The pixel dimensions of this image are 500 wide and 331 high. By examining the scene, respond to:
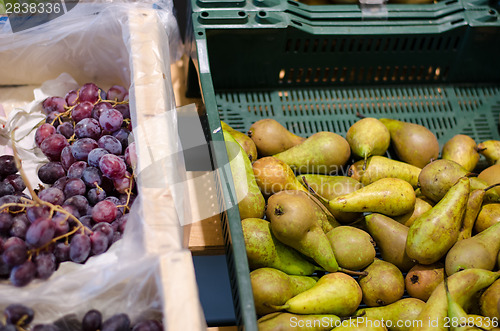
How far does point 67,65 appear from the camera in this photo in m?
1.26

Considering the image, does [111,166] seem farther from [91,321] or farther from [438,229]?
[438,229]

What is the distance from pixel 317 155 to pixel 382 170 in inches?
6.6

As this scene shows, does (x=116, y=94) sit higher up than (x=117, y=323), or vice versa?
(x=116, y=94)

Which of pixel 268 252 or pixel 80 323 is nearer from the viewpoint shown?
pixel 80 323

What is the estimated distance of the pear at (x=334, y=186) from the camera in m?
1.15

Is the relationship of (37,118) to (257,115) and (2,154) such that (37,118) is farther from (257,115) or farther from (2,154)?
(257,115)

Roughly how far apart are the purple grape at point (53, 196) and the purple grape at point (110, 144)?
14 centimetres

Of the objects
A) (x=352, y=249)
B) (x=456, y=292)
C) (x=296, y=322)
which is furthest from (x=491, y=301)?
(x=296, y=322)

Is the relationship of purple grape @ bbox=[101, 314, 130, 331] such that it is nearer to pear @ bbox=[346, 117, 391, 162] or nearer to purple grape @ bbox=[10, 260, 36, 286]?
purple grape @ bbox=[10, 260, 36, 286]

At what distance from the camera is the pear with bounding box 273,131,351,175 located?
124 centimetres

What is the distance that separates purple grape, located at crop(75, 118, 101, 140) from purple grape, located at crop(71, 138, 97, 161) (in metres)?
0.04

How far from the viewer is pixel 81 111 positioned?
111 cm

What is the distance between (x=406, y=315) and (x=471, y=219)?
0.95 feet

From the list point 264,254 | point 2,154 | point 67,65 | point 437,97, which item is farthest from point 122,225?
point 437,97
